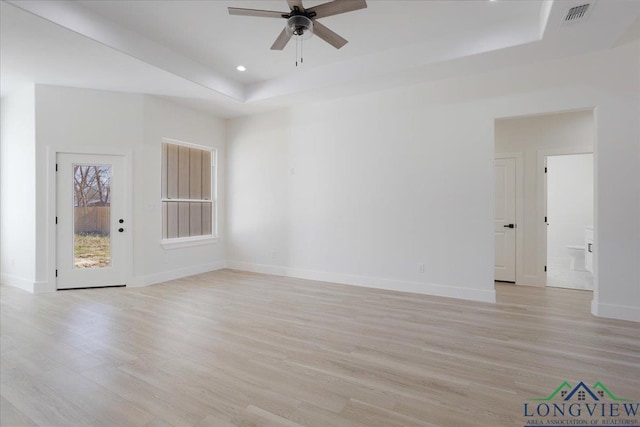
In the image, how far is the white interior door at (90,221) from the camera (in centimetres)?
471

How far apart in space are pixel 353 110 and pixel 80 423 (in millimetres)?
4762

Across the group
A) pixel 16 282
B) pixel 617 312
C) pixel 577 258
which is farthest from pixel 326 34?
pixel 577 258

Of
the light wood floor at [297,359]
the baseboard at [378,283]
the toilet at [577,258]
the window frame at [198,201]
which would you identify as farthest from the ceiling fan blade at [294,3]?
the toilet at [577,258]

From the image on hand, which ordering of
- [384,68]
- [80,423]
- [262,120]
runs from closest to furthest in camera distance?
[80,423] < [384,68] < [262,120]

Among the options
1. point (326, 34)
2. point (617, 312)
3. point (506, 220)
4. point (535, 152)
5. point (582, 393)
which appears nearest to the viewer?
point (582, 393)

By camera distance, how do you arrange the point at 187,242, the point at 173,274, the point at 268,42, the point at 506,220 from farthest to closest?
the point at 187,242 → the point at 173,274 → the point at 506,220 → the point at 268,42

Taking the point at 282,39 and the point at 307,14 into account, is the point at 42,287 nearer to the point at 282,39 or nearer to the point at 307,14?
the point at 282,39

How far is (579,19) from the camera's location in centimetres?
295

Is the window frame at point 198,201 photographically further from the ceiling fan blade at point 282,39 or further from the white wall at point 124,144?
the ceiling fan blade at point 282,39

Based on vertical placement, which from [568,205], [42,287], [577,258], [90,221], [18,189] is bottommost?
[42,287]

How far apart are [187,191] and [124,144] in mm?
1319

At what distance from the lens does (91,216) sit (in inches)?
192

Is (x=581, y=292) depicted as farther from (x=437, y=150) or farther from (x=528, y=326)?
(x=437, y=150)

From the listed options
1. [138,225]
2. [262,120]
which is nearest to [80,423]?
[138,225]
